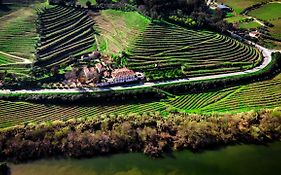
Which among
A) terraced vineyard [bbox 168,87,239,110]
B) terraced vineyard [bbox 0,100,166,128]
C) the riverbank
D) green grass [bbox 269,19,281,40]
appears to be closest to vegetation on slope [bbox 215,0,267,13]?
green grass [bbox 269,19,281,40]

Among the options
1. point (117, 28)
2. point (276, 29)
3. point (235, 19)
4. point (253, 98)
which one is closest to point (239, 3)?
point (235, 19)

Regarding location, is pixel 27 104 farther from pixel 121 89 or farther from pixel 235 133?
pixel 235 133

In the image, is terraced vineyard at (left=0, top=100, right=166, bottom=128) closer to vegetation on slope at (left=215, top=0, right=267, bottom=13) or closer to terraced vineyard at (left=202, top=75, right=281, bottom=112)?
terraced vineyard at (left=202, top=75, right=281, bottom=112)

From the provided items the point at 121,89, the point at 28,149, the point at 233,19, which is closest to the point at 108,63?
the point at 121,89

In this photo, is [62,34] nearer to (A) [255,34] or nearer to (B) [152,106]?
(B) [152,106]

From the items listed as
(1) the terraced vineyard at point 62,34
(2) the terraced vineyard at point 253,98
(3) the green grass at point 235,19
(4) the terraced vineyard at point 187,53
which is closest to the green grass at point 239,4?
(3) the green grass at point 235,19
